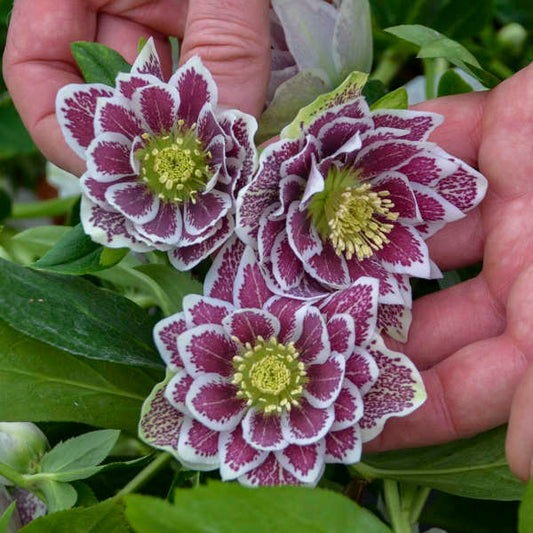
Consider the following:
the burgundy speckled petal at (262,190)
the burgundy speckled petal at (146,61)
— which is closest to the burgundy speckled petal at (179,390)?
the burgundy speckled petal at (262,190)

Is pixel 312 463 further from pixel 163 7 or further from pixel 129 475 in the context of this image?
pixel 163 7

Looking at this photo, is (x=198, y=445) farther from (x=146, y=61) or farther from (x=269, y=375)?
(x=146, y=61)

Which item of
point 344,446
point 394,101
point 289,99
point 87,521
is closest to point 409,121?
point 394,101

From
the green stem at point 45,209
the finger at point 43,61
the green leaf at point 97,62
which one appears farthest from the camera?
the green stem at point 45,209

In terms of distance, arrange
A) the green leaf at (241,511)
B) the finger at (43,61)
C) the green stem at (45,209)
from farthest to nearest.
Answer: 1. the green stem at (45,209)
2. the finger at (43,61)
3. the green leaf at (241,511)

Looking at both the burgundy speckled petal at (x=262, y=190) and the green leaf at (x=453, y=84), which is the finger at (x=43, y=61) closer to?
the burgundy speckled petal at (x=262, y=190)

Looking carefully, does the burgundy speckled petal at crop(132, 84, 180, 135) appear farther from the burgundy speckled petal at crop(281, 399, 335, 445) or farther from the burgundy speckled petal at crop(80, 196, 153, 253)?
the burgundy speckled petal at crop(281, 399, 335, 445)
